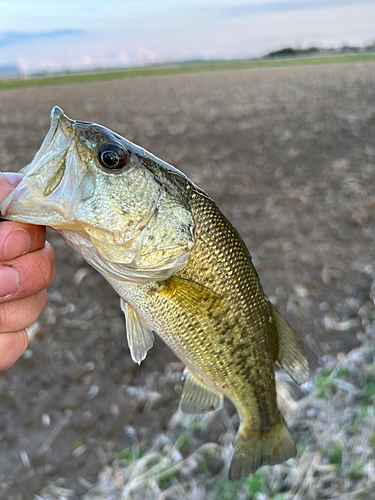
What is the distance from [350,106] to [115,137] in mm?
18859

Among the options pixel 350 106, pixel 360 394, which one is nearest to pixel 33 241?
pixel 360 394

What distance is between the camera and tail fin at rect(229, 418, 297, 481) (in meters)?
2.43

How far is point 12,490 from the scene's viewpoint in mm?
3574

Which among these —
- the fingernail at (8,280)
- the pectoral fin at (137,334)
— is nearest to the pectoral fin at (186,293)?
the pectoral fin at (137,334)

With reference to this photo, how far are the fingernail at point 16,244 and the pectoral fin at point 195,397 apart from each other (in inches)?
40.9

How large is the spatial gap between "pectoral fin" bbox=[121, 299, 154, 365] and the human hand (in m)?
0.41

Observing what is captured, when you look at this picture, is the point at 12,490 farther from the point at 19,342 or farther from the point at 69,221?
the point at 69,221

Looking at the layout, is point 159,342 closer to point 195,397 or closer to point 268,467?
point 268,467

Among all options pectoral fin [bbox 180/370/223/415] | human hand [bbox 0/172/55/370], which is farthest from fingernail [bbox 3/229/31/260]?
Result: pectoral fin [bbox 180/370/223/415]

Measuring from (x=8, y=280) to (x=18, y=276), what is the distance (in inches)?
1.7

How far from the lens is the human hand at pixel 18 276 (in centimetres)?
186

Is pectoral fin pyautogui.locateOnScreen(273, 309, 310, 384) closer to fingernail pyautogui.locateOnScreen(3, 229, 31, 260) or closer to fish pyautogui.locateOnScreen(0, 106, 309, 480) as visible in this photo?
fish pyautogui.locateOnScreen(0, 106, 309, 480)

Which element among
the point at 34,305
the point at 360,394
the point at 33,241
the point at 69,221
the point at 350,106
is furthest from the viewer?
the point at 350,106

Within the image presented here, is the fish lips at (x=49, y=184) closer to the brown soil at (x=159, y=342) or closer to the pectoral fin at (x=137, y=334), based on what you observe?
the pectoral fin at (x=137, y=334)
